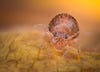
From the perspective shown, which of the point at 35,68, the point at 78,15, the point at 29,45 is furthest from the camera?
the point at 78,15

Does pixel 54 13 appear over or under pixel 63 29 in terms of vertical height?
over

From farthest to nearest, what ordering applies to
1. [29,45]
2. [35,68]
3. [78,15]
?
[78,15] < [29,45] < [35,68]

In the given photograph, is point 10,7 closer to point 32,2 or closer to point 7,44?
point 32,2

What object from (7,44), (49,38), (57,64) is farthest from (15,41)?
(57,64)

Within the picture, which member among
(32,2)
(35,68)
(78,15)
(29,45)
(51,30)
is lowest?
(35,68)

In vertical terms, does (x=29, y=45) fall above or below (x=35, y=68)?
above

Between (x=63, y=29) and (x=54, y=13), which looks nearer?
(x=63, y=29)

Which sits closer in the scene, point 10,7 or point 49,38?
point 49,38
